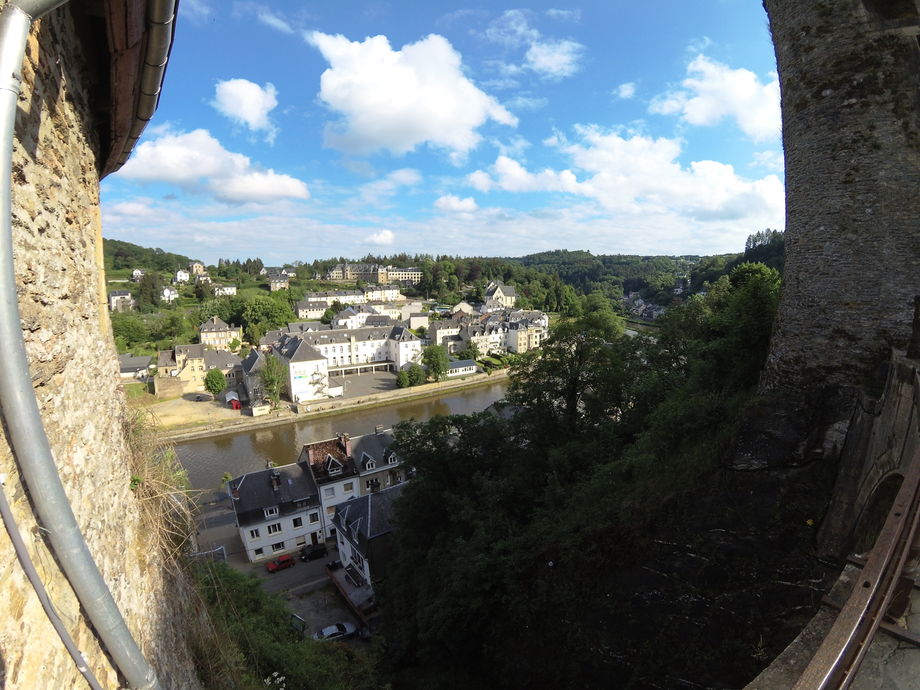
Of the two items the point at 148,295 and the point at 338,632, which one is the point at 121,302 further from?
the point at 338,632

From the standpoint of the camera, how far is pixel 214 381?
36.0 metres

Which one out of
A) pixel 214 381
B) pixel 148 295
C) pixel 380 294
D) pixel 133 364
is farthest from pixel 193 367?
pixel 380 294

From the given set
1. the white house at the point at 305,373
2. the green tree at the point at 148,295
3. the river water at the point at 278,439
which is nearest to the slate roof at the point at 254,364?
the white house at the point at 305,373

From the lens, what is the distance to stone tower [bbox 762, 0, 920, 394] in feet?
17.7

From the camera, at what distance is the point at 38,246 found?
1.92m

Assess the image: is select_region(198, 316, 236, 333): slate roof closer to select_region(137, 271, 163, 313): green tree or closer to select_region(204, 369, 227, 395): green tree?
select_region(204, 369, 227, 395): green tree

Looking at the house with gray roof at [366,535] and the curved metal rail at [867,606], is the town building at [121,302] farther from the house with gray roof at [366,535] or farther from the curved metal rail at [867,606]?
the curved metal rail at [867,606]

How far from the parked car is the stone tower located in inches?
479

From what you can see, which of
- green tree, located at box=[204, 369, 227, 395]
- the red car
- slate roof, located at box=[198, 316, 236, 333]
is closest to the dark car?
the red car

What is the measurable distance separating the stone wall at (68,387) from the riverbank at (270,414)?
2752 cm

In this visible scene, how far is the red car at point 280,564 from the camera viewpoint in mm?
15797

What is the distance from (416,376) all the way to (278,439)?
12634 millimetres

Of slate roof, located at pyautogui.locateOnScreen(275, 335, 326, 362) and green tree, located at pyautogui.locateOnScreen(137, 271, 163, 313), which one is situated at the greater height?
green tree, located at pyautogui.locateOnScreen(137, 271, 163, 313)

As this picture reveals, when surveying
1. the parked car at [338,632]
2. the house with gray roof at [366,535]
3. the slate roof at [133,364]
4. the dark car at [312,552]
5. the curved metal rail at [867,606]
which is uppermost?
the curved metal rail at [867,606]
